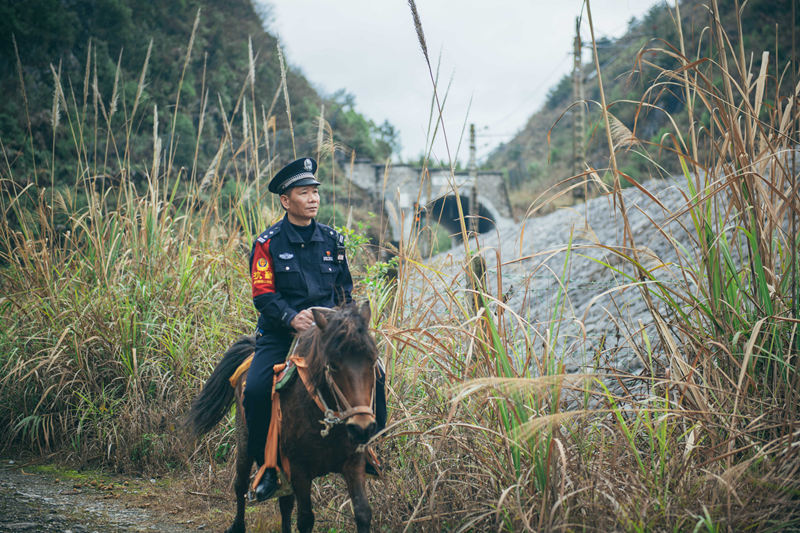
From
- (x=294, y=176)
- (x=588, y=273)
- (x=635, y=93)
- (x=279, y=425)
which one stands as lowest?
(x=588, y=273)

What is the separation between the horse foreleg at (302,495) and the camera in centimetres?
263

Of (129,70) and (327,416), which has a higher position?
(129,70)

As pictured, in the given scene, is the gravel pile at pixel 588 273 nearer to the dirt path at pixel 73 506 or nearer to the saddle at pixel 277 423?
the saddle at pixel 277 423

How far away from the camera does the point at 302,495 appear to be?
2.64 m

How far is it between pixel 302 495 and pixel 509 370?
129 centimetres

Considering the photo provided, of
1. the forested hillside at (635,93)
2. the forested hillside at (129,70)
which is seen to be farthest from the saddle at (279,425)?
the forested hillside at (129,70)

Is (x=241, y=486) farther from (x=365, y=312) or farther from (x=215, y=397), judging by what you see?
(x=365, y=312)

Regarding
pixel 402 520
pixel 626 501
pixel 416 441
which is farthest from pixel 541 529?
pixel 416 441

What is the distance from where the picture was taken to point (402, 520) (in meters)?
2.84

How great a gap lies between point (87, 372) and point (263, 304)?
247cm

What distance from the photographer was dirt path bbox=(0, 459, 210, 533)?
3227mm

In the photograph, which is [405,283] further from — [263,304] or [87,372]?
[87,372]

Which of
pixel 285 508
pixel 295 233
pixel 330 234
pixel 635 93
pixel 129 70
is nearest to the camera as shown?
pixel 285 508

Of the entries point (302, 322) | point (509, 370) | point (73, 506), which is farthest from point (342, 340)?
point (73, 506)
